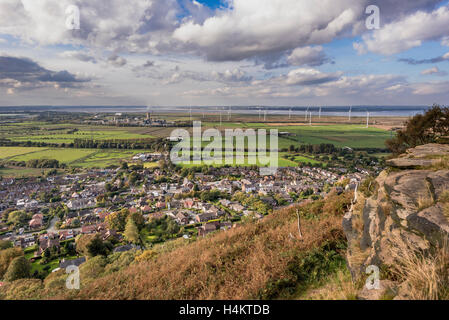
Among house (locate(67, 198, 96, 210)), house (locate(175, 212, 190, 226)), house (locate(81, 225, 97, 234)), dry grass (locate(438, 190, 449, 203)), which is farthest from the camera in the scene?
house (locate(67, 198, 96, 210))

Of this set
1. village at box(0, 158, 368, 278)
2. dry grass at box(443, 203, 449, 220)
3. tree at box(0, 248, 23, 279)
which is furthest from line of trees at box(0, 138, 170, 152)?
dry grass at box(443, 203, 449, 220)

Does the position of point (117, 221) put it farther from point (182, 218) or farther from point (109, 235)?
point (182, 218)

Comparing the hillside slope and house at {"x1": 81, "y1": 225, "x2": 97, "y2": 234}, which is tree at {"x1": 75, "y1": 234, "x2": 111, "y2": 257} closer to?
house at {"x1": 81, "y1": 225, "x2": 97, "y2": 234}

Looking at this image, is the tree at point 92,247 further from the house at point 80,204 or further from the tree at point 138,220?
the house at point 80,204

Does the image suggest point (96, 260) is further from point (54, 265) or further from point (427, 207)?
point (427, 207)

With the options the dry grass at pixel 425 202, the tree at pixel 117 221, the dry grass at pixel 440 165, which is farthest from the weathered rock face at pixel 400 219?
the tree at pixel 117 221
